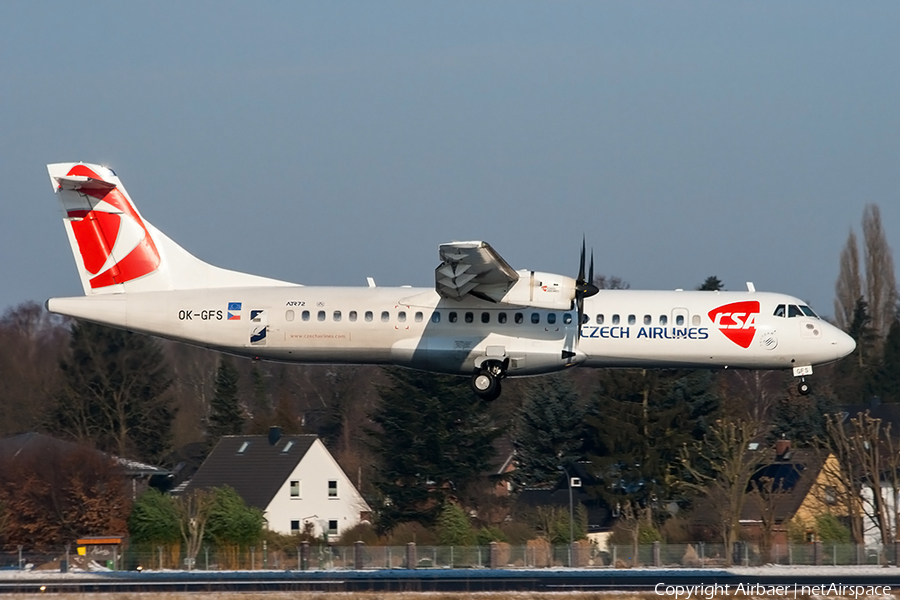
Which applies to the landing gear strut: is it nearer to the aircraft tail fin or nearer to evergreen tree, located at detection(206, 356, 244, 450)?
the aircraft tail fin

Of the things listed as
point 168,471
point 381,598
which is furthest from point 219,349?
point 168,471

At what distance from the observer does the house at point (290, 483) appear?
48344 mm

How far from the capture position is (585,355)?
27.2 metres

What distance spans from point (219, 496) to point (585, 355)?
19.5 meters

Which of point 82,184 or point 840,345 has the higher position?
point 82,184

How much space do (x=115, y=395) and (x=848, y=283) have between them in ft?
168

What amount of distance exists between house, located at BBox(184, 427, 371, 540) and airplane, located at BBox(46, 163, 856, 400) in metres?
21.4

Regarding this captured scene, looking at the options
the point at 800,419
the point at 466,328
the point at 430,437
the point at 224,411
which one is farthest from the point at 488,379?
the point at 224,411

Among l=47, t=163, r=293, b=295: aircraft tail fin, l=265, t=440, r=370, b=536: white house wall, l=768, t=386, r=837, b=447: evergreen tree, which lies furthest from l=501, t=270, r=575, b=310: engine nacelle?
l=768, t=386, r=837, b=447: evergreen tree

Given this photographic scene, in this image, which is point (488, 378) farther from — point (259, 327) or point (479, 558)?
point (479, 558)

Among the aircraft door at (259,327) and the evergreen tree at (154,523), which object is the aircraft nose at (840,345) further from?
the evergreen tree at (154,523)

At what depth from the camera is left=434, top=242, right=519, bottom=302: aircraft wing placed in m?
24.5

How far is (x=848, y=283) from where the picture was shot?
8419cm

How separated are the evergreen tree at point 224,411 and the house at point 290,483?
882 centimetres
